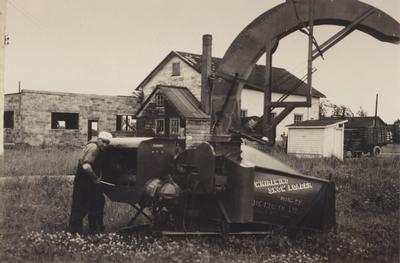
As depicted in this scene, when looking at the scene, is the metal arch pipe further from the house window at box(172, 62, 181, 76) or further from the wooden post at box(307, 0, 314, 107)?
the house window at box(172, 62, 181, 76)

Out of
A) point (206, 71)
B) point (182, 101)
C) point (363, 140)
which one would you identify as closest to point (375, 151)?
point (363, 140)

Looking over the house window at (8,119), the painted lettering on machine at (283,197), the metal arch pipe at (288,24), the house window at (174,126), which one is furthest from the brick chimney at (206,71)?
the house window at (8,119)

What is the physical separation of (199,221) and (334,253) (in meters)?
2.08

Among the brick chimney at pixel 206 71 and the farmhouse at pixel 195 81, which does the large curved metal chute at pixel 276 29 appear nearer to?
the brick chimney at pixel 206 71

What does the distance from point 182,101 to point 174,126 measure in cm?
163

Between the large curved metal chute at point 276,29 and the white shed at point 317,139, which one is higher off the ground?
the large curved metal chute at point 276,29

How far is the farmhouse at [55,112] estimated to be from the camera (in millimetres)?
28172

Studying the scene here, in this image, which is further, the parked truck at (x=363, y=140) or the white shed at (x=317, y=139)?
the parked truck at (x=363, y=140)

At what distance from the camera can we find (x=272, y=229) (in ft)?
24.0

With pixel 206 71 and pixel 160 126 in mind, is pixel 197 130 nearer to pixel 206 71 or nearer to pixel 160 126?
pixel 160 126

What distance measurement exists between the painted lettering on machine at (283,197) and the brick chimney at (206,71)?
250 centimetres

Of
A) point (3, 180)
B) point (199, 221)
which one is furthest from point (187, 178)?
point (3, 180)

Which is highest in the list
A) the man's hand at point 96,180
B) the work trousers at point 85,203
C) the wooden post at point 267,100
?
the wooden post at point 267,100

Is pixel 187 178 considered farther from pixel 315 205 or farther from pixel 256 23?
pixel 256 23
